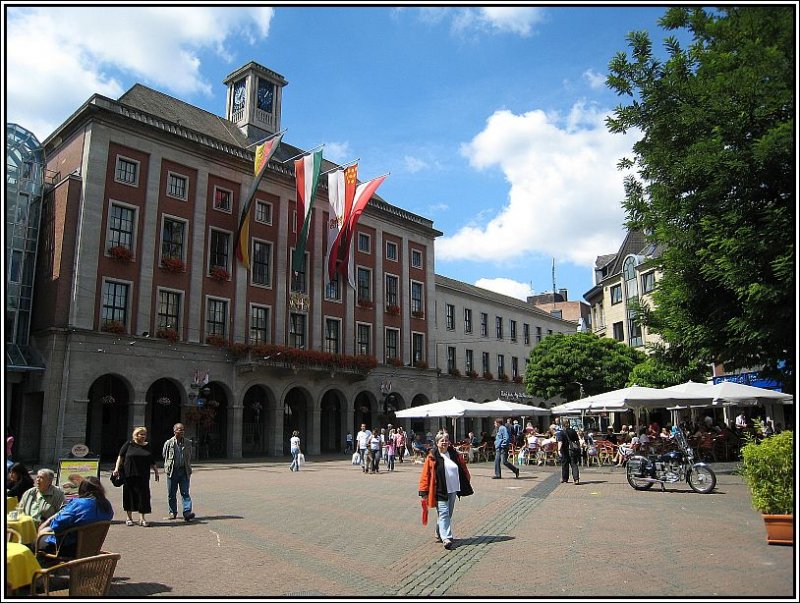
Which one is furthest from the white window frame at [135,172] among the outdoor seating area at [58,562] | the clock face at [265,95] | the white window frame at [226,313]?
the outdoor seating area at [58,562]

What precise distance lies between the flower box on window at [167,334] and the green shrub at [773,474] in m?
27.2

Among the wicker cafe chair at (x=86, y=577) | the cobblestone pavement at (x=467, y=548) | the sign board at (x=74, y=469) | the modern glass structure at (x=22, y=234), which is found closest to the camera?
the wicker cafe chair at (x=86, y=577)

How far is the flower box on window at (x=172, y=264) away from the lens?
31938 mm

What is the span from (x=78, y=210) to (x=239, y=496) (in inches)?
779

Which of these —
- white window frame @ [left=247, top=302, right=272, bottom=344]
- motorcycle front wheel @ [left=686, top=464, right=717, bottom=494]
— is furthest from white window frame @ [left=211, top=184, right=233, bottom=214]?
motorcycle front wheel @ [left=686, top=464, right=717, bottom=494]

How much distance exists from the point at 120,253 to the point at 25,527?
25.3 meters

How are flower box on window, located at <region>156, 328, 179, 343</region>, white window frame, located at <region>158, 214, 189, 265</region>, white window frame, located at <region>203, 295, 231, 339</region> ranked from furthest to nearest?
white window frame, located at <region>203, 295, 231, 339</region> → white window frame, located at <region>158, 214, 189, 265</region> → flower box on window, located at <region>156, 328, 179, 343</region>

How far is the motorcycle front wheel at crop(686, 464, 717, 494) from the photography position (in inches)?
600

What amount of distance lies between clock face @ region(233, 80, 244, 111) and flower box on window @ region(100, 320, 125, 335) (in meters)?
20.5

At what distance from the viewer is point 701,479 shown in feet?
50.6

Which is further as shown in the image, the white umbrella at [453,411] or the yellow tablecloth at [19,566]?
the white umbrella at [453,411]

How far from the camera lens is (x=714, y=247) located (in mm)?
10656

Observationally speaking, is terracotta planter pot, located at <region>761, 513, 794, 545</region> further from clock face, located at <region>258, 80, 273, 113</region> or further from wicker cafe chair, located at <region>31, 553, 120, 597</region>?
clock face, located at <region>258, 80, 273, 113</region>

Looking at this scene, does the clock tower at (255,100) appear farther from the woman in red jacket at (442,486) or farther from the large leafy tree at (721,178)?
the woman in red jacket at (442,486)
